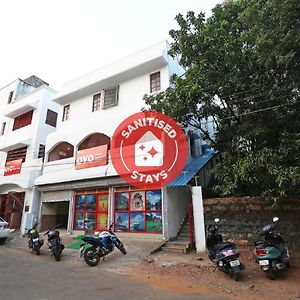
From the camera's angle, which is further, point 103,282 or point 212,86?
point 212,86

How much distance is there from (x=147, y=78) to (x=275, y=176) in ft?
27.1

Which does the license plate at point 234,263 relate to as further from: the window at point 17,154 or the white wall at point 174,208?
the window at point 17,154

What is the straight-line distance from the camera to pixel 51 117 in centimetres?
1794

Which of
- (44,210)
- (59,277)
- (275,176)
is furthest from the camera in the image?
(44,210)

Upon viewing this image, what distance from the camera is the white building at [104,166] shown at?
35.5 ft

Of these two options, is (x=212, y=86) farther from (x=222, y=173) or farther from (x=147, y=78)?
(x=147, y=78)

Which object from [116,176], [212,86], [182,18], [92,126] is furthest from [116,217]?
[182,18]

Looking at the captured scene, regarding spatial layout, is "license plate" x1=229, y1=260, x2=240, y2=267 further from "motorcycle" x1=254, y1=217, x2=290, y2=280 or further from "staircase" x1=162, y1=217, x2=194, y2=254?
"staircase" x1=162, y1=217, x2=194, y2=254

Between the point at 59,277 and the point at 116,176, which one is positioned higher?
the point at 116,176

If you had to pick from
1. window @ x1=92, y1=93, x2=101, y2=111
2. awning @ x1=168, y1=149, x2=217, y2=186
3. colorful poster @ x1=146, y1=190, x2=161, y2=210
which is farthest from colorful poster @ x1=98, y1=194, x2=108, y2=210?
window @ x1=92, y1=93, x2=101, y2=111

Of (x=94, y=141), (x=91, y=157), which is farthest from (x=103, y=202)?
(x=94, y=141)

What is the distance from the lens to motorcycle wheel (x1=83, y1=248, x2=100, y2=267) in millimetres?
7469

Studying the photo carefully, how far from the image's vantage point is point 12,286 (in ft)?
17.7

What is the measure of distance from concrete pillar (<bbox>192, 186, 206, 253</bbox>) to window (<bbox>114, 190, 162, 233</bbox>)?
6.92 ft
